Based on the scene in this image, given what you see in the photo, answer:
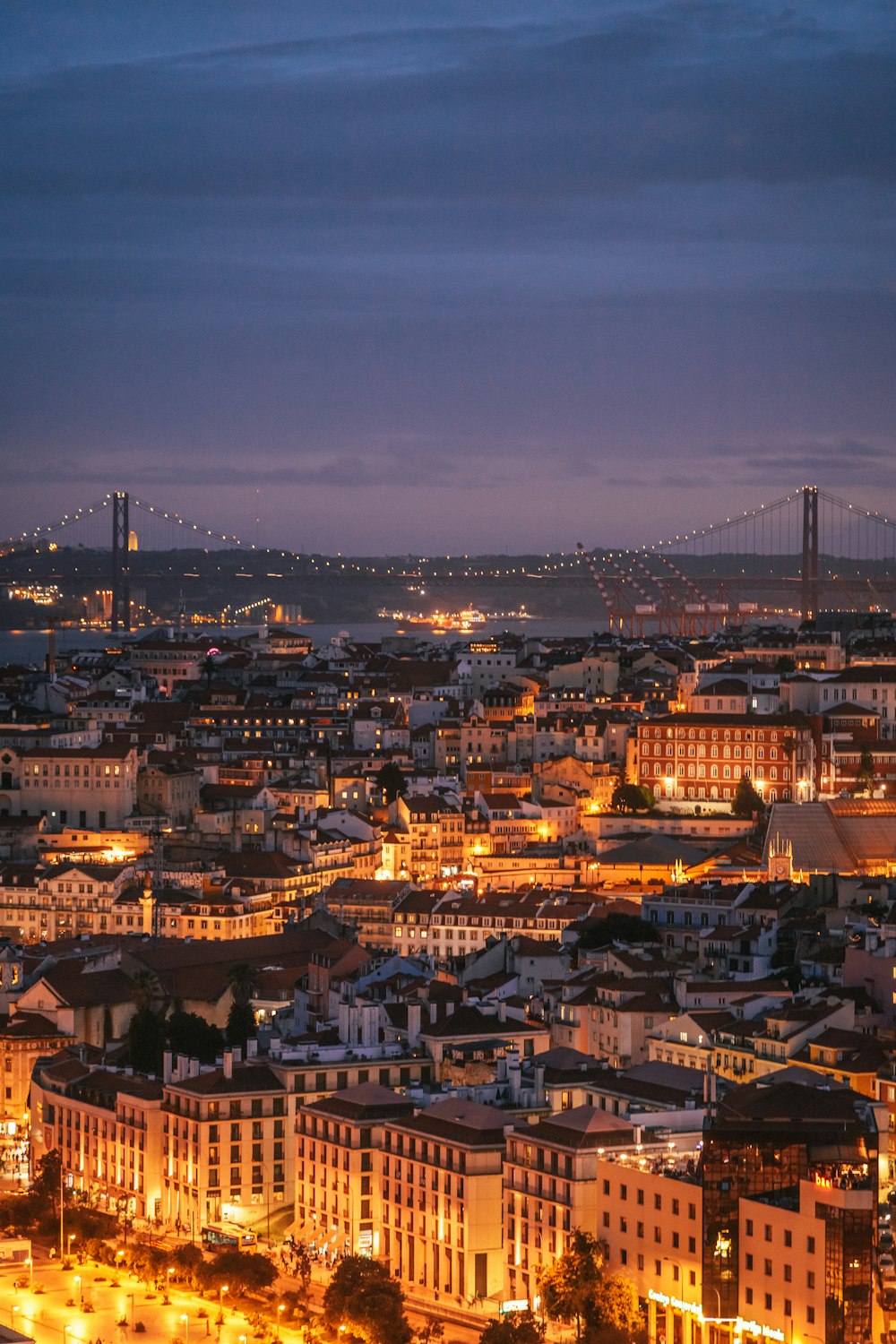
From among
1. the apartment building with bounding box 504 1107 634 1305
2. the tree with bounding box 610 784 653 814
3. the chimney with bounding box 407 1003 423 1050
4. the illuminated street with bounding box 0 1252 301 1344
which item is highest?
the tree with bounding box 610 784 653 814

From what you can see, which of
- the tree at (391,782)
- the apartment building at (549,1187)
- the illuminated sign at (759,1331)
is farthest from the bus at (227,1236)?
the tree at (391,782)

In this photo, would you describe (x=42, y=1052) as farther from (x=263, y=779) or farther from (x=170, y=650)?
(x=170, y=650)

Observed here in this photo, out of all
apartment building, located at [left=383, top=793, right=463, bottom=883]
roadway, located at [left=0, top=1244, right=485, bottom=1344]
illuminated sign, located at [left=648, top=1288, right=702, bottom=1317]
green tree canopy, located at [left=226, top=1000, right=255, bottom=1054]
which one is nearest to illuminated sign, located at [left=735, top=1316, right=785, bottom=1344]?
illuminated sign, located at [left=648, top=1288, right=702, bottom=1317]

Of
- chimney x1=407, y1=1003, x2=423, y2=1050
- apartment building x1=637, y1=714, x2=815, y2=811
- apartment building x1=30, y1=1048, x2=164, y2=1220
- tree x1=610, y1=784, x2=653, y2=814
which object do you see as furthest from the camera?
apartment building x1=637, y1=714, x2=815, y2=811

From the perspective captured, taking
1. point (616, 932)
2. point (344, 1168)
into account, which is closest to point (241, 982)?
point (616, 932)

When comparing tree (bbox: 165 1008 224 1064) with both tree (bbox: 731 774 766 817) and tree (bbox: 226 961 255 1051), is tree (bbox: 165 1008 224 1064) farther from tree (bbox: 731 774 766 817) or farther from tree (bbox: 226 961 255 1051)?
tree (bbox: 731 774 766 817)

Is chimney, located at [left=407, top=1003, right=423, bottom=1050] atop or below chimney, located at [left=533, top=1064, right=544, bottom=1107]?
atop
